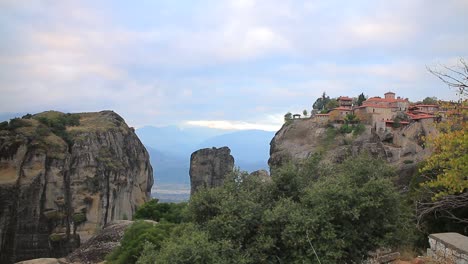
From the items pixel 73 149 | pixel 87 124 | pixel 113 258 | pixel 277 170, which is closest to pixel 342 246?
pixel 277 170

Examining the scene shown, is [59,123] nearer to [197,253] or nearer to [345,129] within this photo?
[345,129]

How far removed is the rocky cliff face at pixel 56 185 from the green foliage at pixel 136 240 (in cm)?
3533

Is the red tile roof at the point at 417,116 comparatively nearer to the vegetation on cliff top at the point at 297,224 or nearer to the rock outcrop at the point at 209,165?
the rock outcrop at the point at 209,165

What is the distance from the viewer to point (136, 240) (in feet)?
68.1

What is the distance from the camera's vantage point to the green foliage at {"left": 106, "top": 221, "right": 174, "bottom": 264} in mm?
19984

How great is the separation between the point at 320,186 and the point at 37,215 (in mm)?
49870

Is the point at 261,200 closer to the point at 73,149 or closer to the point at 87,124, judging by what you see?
the point at 73,149

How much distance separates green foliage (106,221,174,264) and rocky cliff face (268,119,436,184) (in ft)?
106

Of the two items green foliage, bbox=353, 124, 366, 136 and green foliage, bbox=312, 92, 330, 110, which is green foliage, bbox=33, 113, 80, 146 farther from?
green foliage, bbox=312, 92, 330, 110

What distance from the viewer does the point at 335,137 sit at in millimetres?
68688

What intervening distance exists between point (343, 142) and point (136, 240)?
165ft

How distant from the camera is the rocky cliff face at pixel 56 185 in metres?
51.4

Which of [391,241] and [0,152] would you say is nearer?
[391,241]

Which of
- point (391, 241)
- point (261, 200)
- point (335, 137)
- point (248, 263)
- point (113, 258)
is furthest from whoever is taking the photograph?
point (335, 137)
